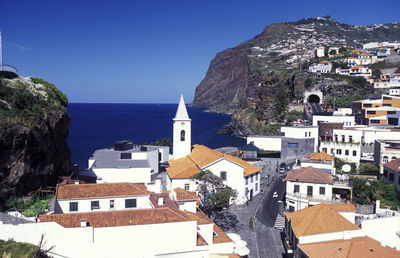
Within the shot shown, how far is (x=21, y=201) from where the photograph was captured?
21594 mm

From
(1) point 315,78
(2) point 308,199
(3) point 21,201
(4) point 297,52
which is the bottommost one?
(2) point 308,199

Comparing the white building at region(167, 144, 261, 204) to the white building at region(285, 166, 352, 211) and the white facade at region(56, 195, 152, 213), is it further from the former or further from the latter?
the white facade at region(56, 195, 152, 213)

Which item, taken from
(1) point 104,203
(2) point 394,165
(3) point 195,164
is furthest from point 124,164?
(2) point 394,165

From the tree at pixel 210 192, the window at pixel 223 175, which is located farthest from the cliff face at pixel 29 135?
the window at pixel 223 175

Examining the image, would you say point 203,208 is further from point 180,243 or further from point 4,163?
point 4,163

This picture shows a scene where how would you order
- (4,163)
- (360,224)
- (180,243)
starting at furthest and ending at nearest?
(360,224) < (4,163) < (180,243)

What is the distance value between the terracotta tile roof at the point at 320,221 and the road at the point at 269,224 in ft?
8.21

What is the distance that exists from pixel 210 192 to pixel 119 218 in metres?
12.7

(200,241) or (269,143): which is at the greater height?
(269,143)

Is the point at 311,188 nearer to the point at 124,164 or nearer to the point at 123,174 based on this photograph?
the point at 123,174

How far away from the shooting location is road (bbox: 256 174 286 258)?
23766 mm

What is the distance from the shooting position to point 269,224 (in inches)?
1102

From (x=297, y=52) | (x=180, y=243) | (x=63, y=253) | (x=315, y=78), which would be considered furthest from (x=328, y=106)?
(x=297, y=52)

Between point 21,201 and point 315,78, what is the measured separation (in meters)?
87.1
